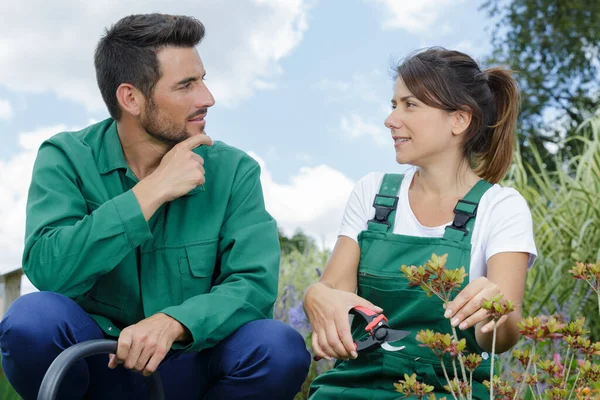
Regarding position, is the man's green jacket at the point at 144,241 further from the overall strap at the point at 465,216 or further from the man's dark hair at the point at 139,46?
→ the overall strap at the point at 465,216

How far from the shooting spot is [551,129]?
16391mm

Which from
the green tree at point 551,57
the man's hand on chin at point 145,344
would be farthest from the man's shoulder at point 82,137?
the green tree at point 551,57

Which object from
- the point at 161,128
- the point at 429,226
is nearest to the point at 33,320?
the point at 161,128

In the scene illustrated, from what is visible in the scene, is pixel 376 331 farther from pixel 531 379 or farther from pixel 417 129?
pixel 417 129

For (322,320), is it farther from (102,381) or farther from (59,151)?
(59,151)

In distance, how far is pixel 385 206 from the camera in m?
2.38

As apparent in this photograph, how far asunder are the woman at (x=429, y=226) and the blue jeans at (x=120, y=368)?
0.15 meters

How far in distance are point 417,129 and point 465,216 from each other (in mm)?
303

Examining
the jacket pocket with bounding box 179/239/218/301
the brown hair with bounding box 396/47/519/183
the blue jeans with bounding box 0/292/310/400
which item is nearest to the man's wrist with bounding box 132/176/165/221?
the jacket pocket with bounding box 179/239/218/301

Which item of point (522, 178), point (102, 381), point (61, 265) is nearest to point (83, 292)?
point (61, 265)

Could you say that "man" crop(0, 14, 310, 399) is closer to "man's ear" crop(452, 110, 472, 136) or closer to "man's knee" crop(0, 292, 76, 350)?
"man's knee" crop(0, 292, 76, 350)

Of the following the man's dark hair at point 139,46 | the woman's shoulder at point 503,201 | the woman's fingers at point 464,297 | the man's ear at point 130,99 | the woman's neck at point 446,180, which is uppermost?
the man's dark hair at point 139,46

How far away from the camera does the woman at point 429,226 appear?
7.07ft

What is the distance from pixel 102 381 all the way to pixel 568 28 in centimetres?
1543
